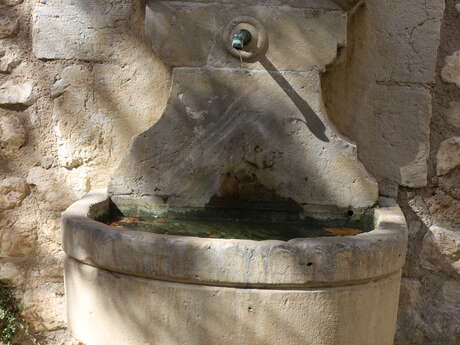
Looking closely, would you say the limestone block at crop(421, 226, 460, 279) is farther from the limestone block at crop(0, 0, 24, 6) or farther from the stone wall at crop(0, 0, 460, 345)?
the limestone block at crop(0, 0, 24, 6)

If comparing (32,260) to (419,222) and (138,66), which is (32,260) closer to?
(138,66)

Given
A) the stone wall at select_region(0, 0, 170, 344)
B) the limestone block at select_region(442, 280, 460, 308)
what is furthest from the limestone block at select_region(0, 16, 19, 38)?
the limestone block at select_region(442, 280, 460, 308)

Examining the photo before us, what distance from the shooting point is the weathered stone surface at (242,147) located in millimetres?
2557

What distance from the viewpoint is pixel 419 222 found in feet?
9.39

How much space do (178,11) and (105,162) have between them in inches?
32.5

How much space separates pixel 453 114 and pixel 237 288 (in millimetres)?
1554

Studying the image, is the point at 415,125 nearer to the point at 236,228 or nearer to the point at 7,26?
the point at 236,228

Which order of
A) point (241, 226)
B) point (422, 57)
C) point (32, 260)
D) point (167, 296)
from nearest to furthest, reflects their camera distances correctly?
point (167, 296) → point (241, 226) → point (422, 57) → point (32, 260)

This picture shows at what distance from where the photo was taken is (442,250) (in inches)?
112

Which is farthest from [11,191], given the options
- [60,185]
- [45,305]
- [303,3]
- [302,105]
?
[303,3]

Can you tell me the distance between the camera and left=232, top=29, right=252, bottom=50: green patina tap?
250cm

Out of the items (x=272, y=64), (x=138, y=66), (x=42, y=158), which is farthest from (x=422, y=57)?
(x=42, y=158)

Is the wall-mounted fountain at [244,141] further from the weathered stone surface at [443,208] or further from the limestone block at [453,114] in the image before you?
the limestone block at [453,114]

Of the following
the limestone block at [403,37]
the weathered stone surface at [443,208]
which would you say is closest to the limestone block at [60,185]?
the limestone block at [403,37]
